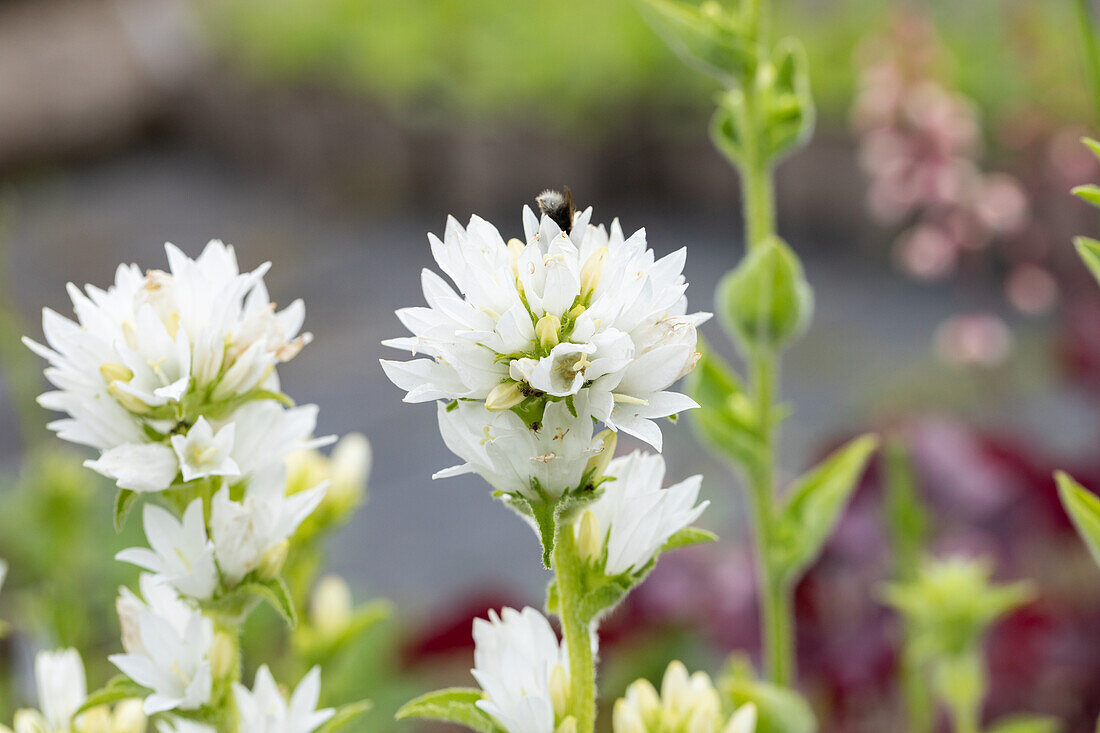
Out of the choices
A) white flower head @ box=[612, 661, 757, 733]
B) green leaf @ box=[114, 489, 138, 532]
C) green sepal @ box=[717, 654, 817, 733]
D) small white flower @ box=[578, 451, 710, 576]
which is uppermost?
green leaf @ box=[114, 489, 138, 532]

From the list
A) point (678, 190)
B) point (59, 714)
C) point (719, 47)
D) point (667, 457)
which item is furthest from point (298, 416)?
point (678, 190)

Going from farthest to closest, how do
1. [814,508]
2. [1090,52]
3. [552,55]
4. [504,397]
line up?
[552,55] → [814,508] → [1090,52] → [504,397]

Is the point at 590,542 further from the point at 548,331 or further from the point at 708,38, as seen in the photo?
the point at 708,38

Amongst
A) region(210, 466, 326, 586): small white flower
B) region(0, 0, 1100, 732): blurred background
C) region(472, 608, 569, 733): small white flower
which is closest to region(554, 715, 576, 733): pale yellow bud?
region(472, 608, 569, 733): small white flower

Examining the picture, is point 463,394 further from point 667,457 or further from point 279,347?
point 667,457

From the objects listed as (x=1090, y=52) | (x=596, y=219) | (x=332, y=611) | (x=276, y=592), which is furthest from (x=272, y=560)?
(x=596, y=219)

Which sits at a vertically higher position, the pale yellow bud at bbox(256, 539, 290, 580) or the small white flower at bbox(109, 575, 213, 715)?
the pale yellow bud at bbox(256, 539, 290, 580)

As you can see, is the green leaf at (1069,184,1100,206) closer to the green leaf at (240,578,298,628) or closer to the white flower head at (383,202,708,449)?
the white flower head at (383,202,708,449)
